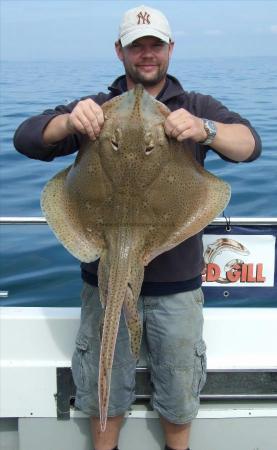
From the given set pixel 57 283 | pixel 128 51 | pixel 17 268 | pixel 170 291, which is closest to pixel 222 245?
pixel 170 291

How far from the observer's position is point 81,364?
3.21 metres

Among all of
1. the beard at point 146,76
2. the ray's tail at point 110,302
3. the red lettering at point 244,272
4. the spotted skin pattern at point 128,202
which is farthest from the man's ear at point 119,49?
the red lettering at point 244,272

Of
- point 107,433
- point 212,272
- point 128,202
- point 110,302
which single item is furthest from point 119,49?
point 107,433

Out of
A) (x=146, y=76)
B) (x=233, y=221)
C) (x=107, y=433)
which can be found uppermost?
(x=146, y=76)

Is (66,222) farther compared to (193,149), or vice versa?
(193,149)

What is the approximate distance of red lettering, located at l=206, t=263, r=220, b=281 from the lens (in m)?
3.76

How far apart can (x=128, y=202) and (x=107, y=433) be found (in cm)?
142

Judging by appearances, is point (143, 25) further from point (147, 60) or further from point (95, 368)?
point (95, 368)

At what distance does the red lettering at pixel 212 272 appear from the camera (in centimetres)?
376

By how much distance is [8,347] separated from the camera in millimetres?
3568

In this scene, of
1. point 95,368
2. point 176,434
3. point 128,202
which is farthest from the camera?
point 176,434

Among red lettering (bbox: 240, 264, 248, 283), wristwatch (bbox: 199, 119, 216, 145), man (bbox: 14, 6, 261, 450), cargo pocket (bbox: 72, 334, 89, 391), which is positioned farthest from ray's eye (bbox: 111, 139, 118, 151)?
red lettering (bbox: 240, 264, 248, 283)

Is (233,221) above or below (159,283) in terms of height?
above

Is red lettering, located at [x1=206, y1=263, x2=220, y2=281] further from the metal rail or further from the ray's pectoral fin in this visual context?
the ray's pectoral fin
